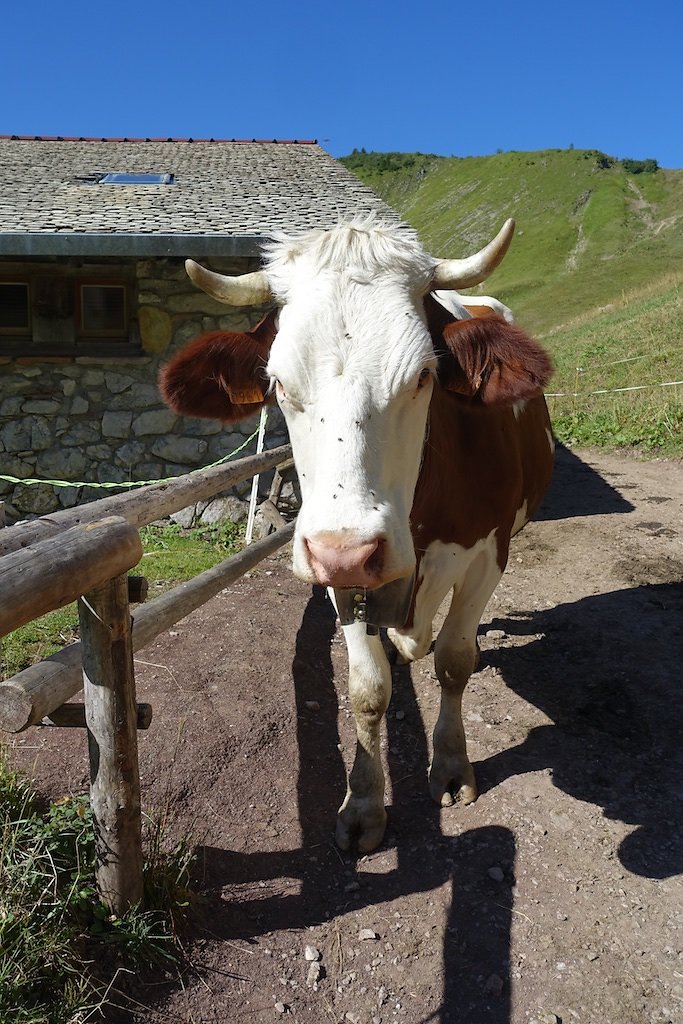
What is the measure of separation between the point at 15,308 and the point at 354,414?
6550mm

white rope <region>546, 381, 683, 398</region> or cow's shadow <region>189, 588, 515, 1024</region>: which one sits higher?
white rope <region>546, 381, 683, 398</region>

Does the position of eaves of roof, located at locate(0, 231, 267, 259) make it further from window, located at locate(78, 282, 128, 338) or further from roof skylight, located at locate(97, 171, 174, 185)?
roof skylight, located at locate(97, 171, 174, 185)

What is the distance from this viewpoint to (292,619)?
17.5 ft

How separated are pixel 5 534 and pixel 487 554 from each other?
6.37 ft

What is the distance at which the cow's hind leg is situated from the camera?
11.6 feet

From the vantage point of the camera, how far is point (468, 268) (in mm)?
2738

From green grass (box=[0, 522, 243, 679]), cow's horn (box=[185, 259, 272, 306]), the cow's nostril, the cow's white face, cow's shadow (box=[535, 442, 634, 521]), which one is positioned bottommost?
green grass (box=[0, 522, 243, 679])

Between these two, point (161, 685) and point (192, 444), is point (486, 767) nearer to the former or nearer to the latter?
point (161, 685)

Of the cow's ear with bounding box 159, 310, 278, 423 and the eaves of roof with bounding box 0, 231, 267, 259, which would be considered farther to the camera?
the eaves of roof with bounding box 0, 231, 267, 259

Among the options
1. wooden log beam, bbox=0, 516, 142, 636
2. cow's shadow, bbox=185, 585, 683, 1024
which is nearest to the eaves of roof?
cow's shadow, bbox=185, 585, 683, 1024

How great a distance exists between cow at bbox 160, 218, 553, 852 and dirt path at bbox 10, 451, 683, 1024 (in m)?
0.26

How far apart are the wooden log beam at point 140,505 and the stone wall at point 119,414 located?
254cm

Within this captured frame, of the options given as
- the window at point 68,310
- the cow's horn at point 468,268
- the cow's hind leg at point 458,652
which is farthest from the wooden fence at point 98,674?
the window at point 68,310

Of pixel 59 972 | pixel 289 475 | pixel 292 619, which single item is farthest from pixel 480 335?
pixel 289 475
